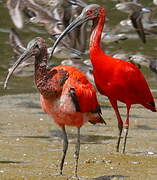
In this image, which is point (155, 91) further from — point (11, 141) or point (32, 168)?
point (32, 168)

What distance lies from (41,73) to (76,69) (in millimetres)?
526

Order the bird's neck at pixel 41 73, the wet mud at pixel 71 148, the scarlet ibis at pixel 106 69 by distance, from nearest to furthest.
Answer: the bird's neck at pixel 41 73 < the wet mud at pixel 71 148 < the scarlet ibis at pixel 106 69

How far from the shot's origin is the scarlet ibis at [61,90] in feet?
31.3

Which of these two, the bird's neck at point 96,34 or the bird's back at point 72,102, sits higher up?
the bird's back at point 72,102

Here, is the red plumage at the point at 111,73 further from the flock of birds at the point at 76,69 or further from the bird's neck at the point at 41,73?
the bird's neck at the point at 41,73

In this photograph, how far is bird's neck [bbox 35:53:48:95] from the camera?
952 cm

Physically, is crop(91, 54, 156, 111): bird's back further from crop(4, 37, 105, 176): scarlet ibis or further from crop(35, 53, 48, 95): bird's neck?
crop(35, 53, 48, 95): bird's neck

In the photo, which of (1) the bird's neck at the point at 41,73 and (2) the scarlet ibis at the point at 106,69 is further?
(2) the scarlet ibis at the point at 106,69

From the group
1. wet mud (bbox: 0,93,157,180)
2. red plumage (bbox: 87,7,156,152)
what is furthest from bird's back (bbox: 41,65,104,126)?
red plumage (bbox: 87,7,156,152)

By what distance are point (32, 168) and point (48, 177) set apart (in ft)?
2.39

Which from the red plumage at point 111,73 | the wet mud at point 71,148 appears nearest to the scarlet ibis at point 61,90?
the wet mud at point 71,148

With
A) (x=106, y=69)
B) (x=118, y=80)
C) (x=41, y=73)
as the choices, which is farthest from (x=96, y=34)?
(x=41, y=73)

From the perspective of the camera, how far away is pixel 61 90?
9.56 m

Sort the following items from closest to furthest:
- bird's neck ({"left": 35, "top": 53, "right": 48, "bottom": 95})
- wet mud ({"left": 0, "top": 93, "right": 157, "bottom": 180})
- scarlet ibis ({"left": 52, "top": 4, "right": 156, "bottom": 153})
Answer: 1. bird's neck ({"left": 35, "top": 53, "right": 48, "bottom": 95})
2. wet mud ({"left": 0, "top": 93, "right": 157, "bottom": 180})
3. scarlet ibis ({"left": 52, "top": 4, "right": 156, "bottom": 153})
